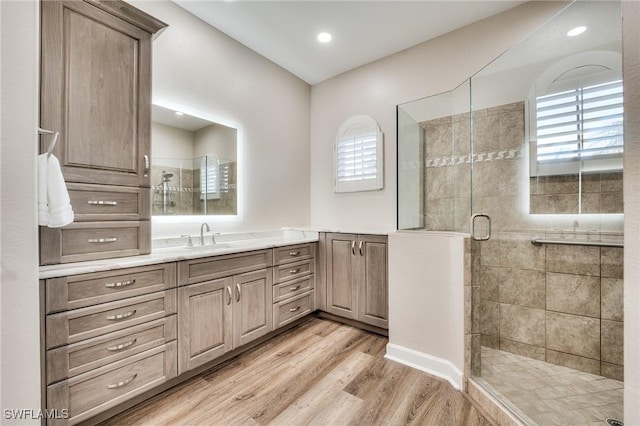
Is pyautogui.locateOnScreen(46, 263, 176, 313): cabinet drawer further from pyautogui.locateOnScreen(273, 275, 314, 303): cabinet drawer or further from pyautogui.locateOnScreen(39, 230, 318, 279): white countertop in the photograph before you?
pyautogui.locateOnScreen(273, 275, 314, 303): cabinet drawer

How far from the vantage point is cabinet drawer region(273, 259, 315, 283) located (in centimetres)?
253

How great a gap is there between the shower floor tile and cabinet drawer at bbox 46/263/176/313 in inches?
86.2

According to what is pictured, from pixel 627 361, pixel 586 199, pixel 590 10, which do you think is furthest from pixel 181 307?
pixel 590 10

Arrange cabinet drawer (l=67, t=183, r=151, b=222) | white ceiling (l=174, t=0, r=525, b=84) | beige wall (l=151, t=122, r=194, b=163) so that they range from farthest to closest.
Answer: white ceiling (l=174, t=0, r=525, b=84), beige wall (l=151, t=122, r=194, b=163), cabinet drawer (l=67, t=183, r=151, b=222)

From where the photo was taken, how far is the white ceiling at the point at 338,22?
2371 mm

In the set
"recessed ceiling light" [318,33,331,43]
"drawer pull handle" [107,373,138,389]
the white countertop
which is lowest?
"drawer pull handle" [107,373,138,389]

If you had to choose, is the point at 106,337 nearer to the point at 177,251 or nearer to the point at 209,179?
the point at 177,251

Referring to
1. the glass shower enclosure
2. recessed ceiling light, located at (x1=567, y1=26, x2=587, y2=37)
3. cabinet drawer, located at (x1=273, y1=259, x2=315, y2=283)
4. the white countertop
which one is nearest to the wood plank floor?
the glass shower enclosure

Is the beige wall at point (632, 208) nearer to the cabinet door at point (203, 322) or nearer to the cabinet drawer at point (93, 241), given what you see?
the cabinet door at point (203, 322)

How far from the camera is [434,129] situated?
269 cm

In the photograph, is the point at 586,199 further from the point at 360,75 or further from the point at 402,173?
the point at 360,75

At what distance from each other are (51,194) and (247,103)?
2.09 m

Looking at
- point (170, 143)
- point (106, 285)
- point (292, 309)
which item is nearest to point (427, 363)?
point (292, 309)

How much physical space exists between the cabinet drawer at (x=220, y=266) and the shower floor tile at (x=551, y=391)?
185 centimetres
